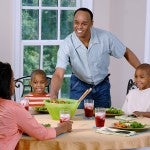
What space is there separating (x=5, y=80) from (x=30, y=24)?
117 inches

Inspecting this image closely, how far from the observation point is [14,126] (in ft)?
8.39

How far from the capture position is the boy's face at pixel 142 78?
3.56 m

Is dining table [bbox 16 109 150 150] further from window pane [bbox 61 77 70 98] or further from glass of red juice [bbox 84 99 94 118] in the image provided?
window pane [bbox 61 77 70 98]

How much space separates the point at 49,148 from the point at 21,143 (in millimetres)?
163

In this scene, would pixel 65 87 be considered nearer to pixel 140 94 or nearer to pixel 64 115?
pixel 140 94

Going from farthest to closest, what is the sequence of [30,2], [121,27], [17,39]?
[121,27] → [30,2] → [17,39]

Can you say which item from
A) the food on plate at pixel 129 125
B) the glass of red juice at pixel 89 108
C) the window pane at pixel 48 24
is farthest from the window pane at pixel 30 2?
the food on plate at pixel 129 125

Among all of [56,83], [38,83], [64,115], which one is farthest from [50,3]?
[64,115]

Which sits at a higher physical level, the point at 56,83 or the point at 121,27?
the point at 121,27

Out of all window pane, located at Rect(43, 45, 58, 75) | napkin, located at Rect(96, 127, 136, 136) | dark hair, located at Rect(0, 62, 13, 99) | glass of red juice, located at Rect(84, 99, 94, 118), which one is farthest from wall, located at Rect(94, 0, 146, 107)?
dark hair, located at Rect(0, 62, 13, 99)

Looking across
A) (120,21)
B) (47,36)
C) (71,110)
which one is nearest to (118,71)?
(120,21)

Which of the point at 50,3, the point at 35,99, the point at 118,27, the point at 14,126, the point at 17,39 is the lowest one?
the point at 35,99

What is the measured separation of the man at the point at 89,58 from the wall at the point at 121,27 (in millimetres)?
1356

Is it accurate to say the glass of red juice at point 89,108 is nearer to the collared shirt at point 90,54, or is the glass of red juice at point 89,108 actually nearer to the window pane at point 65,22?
the collared shirt at point 90,54
